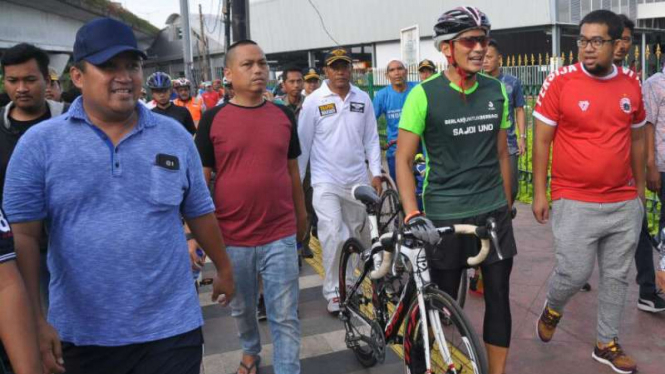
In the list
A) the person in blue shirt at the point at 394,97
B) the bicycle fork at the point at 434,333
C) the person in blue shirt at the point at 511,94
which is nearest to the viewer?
the bicycle fork at the point at 434,333

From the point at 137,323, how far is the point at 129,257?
236mm

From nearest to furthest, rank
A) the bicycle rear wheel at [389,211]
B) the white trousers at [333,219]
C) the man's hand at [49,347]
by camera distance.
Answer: the man's hand at [49,347] < the white trousers at [333,219] < the bicycle rear wheel at [389,211]

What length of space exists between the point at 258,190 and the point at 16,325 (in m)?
1.90

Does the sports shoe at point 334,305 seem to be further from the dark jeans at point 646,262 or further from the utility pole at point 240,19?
the utility pole at point 240,19

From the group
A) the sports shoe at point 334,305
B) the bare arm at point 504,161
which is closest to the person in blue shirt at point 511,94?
the sports shoe at point 334,305

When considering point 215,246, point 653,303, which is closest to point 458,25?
point 215,246

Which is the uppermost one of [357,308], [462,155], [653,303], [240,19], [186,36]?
[186,36]

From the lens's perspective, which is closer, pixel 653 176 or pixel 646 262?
pixel 653 176

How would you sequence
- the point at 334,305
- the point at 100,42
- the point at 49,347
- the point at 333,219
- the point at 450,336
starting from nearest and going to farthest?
the point at 49,347 → the point at 100,42 → the point at 450,336 → the point at 333,219 → the point at 334,305

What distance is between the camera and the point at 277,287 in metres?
3.73

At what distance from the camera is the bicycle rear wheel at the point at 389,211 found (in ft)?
18.7

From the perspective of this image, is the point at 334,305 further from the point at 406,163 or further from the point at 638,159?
the point at 638,159

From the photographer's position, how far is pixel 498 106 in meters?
3.45

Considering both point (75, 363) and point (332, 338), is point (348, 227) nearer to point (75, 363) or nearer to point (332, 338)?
point (332, 338)
